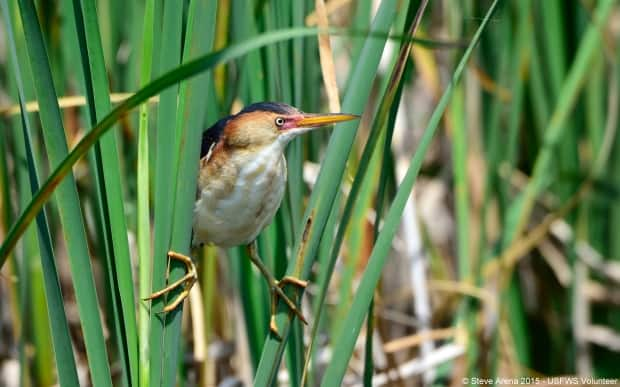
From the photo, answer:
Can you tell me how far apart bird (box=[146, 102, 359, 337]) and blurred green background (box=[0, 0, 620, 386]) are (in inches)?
1.1

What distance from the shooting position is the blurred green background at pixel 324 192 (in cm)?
92

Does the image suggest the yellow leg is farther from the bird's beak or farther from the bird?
the bird's beak

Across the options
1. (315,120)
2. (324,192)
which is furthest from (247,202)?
(324,192)

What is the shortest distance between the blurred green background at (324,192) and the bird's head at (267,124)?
0.09ft

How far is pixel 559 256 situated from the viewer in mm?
2449

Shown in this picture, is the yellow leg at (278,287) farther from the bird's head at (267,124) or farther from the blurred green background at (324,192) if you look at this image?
the bird's head at (267,124)

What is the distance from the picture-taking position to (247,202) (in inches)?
48.9

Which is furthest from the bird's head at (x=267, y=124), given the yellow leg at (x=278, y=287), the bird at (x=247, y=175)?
the yellow leg at (x=278, y=287)

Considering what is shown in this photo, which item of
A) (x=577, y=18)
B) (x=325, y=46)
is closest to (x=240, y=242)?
(x=325, y=46)

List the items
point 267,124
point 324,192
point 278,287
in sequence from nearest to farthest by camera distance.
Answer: point 324,192 → point 278,287 → point 267,124

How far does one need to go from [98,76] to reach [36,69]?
0.08 metres

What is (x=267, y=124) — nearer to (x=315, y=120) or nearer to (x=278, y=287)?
(x=315, y=120)

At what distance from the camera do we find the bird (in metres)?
1.23

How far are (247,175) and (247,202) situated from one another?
0.12 feet
